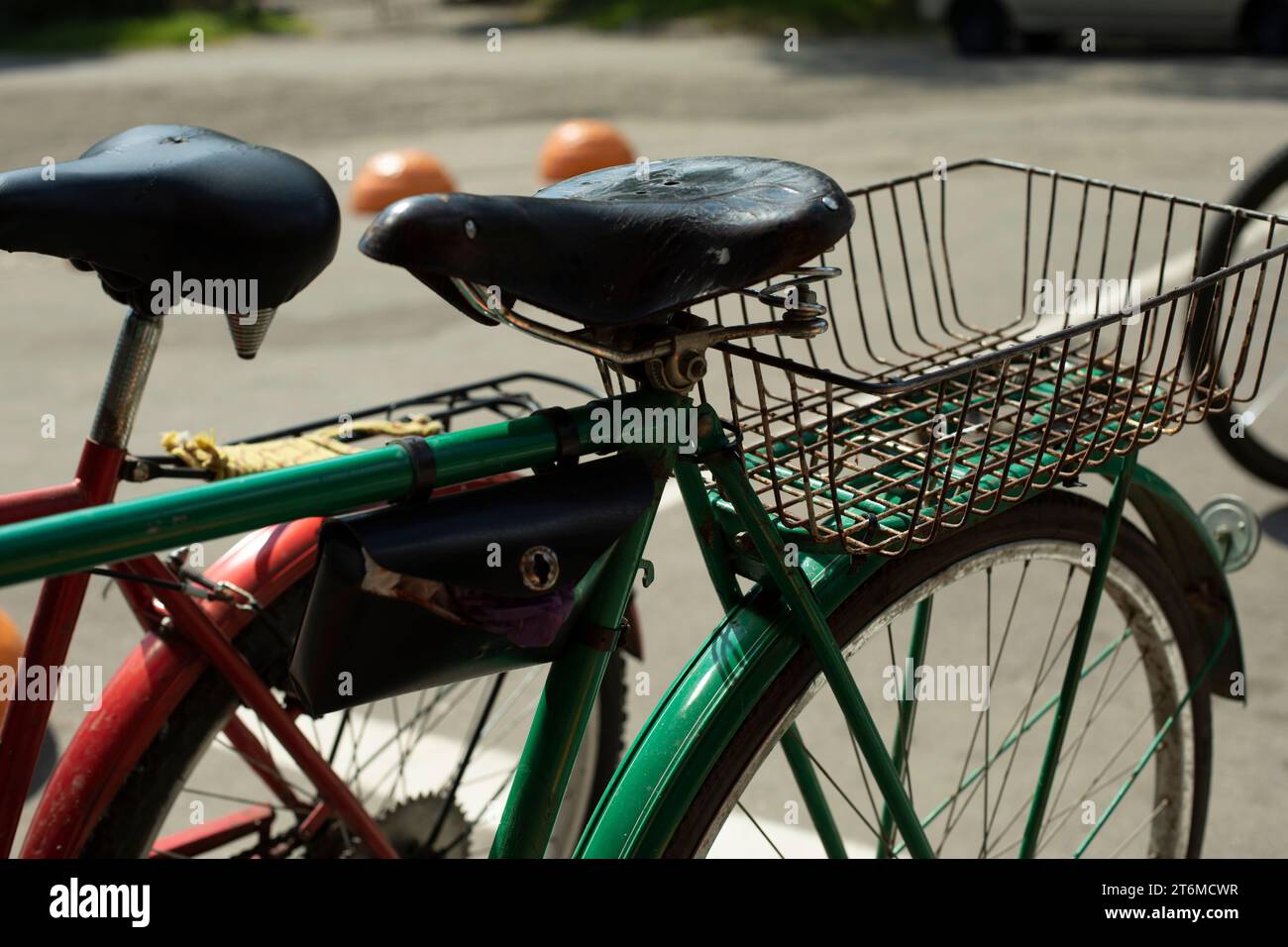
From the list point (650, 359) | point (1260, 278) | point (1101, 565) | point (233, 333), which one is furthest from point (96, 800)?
point (1260, 278)

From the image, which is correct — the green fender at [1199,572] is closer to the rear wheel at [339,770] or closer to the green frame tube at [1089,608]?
the green frame tube at [1089,608]

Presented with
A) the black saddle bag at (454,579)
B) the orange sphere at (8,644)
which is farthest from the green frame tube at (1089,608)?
the orange sphere at (8,644)

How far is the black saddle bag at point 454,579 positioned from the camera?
1384 millimetres

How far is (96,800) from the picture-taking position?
201 cm

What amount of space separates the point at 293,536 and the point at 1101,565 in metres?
1.14

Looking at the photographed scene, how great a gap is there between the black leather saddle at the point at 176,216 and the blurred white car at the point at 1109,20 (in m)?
14.9

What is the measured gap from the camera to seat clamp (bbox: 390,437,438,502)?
141cm

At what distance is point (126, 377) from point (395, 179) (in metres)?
6.86

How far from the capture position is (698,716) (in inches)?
65.4

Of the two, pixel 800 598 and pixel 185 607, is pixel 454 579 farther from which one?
pixel 185 607

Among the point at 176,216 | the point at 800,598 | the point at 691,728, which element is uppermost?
the point at 176,216

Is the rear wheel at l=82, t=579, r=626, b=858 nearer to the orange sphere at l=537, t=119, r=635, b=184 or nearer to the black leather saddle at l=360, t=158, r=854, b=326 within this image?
the black leather saddle at l=360, t=158, r=854, b=326

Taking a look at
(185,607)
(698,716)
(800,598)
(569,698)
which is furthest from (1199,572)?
(185,607)
